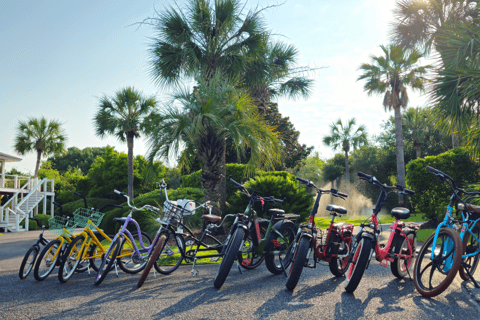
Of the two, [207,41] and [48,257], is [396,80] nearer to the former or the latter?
[207,41]

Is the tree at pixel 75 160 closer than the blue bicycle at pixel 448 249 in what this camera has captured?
No

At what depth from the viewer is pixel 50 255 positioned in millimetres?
5258

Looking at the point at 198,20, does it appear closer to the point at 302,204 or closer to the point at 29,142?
the point at 302,204

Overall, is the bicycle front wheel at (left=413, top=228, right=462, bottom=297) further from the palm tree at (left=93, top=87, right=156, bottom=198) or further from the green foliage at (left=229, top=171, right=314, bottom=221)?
the palm tree at (left=93, top=87, right=156, bottom=198)

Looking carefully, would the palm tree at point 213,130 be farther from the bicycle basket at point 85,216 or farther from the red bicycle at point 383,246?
the red bicycle at point 383,246

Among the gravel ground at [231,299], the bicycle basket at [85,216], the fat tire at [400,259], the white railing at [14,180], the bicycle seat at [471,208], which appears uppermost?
the white railing at [14,180]

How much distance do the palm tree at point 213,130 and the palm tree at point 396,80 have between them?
524 inches

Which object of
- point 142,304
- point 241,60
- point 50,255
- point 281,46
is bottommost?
point 142,304

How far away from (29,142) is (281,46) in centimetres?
2340

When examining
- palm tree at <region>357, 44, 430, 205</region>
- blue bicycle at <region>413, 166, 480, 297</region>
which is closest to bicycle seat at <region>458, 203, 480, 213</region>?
blue bicycle at <region>413, 166, 480, 297</region>

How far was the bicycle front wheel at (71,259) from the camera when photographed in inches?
187

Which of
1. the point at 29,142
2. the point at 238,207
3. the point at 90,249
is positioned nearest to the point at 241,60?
the point at 238,207

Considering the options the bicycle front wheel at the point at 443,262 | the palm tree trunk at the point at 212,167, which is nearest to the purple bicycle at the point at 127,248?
the bicycle front wheel at the point at 443,262

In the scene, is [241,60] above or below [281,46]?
below
